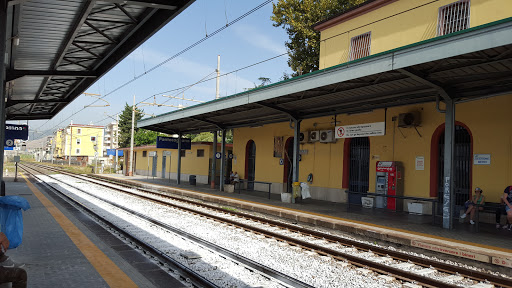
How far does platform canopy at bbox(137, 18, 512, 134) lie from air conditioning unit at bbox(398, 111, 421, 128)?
0.92 m

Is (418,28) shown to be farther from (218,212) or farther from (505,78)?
(218,212)

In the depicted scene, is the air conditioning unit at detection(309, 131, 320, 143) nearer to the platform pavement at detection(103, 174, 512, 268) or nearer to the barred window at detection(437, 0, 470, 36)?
the platform pavement at detection(103, 174, 512, 268)

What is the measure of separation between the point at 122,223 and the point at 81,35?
5.35m

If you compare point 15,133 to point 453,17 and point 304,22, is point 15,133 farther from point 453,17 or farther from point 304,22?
point 453,17

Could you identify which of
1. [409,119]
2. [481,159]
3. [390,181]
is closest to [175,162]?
[390,181]

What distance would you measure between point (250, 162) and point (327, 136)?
7752mm

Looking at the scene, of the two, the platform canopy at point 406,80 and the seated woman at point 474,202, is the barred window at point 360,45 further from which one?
the seated woman at point 474,202

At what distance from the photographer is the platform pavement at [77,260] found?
16.9 feet

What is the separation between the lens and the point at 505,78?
31.4 ft

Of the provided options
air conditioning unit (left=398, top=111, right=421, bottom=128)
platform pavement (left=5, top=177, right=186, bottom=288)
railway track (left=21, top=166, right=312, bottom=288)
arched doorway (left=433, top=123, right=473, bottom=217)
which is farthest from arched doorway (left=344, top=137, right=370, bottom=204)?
platform pavement (left=5, top=177, right=186, bottom=288)

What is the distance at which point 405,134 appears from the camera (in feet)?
47.7

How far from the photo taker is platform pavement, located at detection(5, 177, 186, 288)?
515 cm

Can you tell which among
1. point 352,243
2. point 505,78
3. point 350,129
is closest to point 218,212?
point 350,129

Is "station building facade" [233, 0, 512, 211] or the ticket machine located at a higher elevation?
"station building facade" [233, 0, 512, 211]
